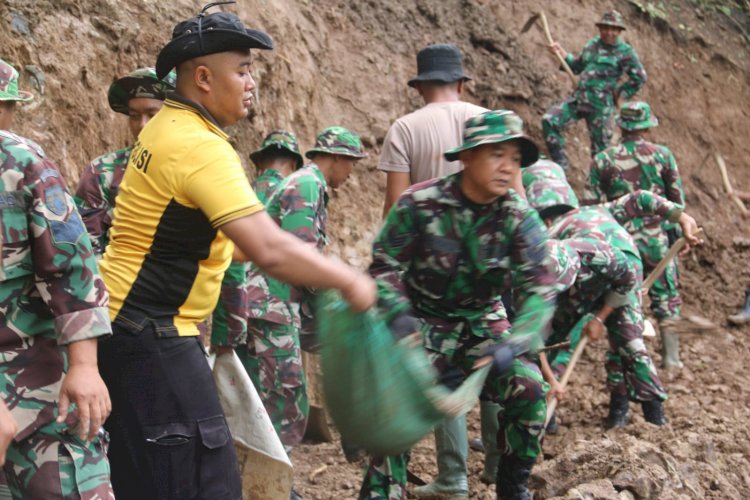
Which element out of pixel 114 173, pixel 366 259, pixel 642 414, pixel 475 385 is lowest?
pixel 642 414

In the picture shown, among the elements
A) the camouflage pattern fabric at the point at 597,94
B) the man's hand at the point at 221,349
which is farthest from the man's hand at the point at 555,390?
the camouflage pattern fabric at the point at 597,94

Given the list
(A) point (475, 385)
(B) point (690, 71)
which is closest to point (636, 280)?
(A) point (475, 385)

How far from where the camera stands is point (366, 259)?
30.5 ft

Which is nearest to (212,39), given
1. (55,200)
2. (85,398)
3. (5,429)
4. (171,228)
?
(171,228)

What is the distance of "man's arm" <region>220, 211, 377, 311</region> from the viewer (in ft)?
9.63

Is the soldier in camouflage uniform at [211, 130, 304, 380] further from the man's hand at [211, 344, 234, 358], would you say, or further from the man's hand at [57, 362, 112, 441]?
the man's hand at [57, 362, 112, 441]

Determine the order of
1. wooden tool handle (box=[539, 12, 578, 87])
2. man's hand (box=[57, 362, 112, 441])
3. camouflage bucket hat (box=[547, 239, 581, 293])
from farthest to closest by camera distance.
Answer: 1. wooden tool handle (box=[539, 12, 578, 87])
2. camouflage bucket hat (box=[547, 239, 581, 293])
3. man's hand (box=[57, 362, 112, 441])

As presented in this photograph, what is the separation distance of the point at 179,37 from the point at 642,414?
567cm

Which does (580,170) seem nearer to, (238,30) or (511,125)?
(511,125)

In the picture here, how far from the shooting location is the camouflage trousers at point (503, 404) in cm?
467

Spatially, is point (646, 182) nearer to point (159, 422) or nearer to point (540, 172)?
point (540, 172)

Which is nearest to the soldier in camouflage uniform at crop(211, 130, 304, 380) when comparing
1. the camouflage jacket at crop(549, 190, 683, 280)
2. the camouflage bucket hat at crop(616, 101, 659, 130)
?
the camouflage jacket at crop(549, 190, 683, 280)

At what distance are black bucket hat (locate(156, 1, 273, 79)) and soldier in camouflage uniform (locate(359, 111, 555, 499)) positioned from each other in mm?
1389

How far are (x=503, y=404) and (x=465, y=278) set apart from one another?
67 centimetres
